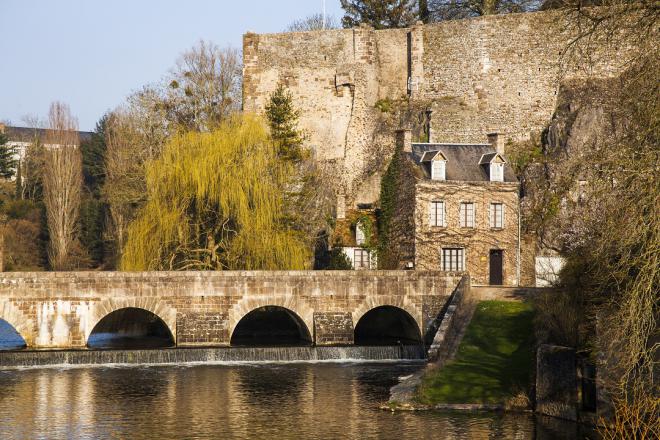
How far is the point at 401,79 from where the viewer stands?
5028 cm

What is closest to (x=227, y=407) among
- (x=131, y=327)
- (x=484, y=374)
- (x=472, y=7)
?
(x=484, y=374)

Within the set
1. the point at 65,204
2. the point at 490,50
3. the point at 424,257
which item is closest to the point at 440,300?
the point at 424,257

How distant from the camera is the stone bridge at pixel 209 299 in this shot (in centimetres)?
3309

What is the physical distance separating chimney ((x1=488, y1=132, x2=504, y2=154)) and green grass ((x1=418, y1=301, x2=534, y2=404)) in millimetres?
12180

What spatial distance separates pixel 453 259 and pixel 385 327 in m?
3.63

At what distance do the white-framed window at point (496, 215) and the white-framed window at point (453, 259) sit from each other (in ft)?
5.29

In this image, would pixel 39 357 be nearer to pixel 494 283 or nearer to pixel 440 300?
pixel 440 300

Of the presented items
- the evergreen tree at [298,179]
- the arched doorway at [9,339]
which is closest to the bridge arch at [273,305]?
the evergreen tree at [298,179]

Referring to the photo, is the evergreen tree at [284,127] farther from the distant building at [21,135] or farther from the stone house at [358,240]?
the distant building at [21,135]

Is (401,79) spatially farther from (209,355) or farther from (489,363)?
(489,363)

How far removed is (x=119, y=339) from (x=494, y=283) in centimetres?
1403

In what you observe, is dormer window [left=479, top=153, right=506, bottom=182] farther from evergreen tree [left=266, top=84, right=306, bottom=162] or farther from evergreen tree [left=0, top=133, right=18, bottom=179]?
evergreen tree [left=0, top=133, right=18, bottom=179]

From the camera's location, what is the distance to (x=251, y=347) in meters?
33.3

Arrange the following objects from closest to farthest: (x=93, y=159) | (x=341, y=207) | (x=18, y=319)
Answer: (x=18, y=319) < (x=341, y=207) < (x=93, y=159)
